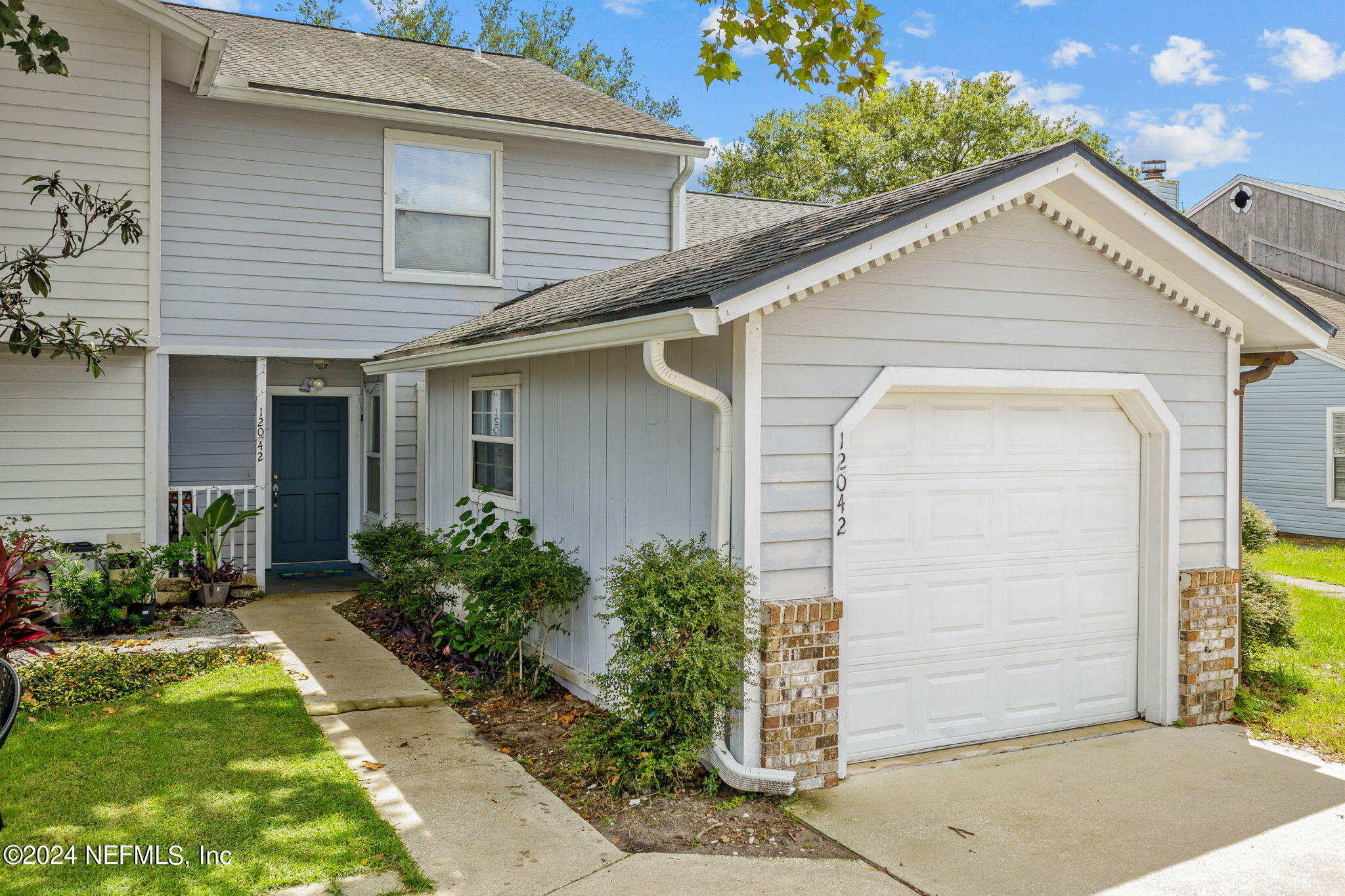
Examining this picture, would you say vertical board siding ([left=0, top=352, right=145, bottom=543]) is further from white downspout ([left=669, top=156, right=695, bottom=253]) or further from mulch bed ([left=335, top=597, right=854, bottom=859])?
white downspout ([left=669, top=156, right=695, bottom=253])

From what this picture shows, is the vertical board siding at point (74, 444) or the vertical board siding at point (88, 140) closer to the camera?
the vertical board siding at point (88, 140)

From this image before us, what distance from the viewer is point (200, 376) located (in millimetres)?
11141

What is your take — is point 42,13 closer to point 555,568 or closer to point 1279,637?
point 555,568

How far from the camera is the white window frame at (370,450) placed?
37.5 feet

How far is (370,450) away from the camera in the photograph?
1228 centimetres

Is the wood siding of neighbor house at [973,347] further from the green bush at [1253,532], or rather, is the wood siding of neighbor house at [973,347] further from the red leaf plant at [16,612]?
the green bush at [1253,532]

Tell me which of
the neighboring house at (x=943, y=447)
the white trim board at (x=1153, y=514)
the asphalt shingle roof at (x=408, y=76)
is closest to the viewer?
the neighboring house at (x=943, y=447)

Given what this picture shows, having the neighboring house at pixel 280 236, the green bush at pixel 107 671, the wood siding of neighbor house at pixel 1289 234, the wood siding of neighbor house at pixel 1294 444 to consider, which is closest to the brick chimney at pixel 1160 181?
the wood siding of neighbor house at pixel 1289 234

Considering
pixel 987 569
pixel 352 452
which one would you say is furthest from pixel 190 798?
pixel 352 452

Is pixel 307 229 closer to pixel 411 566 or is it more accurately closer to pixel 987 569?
pixel 411 566

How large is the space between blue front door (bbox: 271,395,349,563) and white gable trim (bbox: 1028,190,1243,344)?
9.30 metres

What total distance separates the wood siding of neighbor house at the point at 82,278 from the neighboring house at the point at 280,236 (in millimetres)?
19

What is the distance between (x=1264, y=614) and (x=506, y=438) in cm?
592

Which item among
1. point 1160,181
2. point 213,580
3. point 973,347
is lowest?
point 213,580
